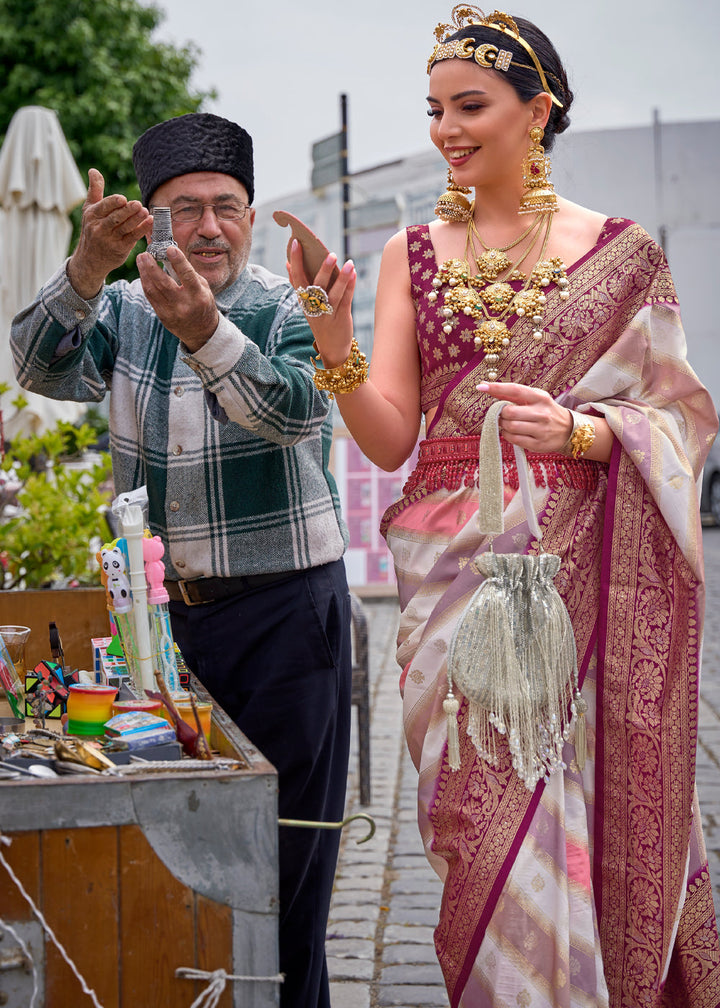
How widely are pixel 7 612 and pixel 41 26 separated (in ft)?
64.8

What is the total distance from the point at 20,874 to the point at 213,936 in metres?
0.24

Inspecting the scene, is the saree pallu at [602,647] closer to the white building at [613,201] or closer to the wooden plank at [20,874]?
the white building at [613,201]

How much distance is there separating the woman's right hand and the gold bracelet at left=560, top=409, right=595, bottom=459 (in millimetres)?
440

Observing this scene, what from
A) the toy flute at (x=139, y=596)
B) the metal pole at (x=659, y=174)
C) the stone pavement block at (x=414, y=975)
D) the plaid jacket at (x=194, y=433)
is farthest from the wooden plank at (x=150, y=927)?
the metal pole at (x=659, y=174)

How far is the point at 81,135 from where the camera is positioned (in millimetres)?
19453

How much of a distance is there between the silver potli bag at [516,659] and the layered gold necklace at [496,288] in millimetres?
253

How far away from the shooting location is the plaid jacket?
220cm

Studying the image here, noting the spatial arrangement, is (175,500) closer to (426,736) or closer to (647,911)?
(426,736)

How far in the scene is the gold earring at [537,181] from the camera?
7.43ft

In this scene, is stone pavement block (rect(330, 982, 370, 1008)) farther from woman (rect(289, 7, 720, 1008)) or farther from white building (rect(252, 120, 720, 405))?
white building (rect(252, 120, 720, 405))

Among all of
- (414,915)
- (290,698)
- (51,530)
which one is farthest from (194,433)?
(414,915)

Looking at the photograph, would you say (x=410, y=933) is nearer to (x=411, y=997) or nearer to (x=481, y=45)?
(x=411, y=997)

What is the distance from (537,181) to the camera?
2291 mm

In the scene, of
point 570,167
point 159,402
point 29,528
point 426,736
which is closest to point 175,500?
point 159,402
